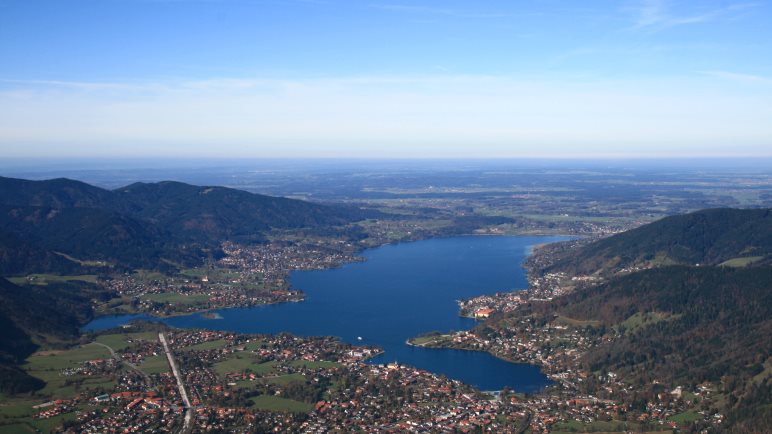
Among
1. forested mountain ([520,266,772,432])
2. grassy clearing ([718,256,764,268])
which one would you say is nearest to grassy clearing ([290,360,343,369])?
forested mountain ([520,266,772,432])

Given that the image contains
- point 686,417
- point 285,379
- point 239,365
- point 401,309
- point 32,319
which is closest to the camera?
point 686,417

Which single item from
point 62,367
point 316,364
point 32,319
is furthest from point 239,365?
point 32,319

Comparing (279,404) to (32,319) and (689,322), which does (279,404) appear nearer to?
(32,319)

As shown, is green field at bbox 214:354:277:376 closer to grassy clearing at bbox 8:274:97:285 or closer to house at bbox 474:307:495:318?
house at bbox 474:307:495:318

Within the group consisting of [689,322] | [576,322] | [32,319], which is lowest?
[32,319]

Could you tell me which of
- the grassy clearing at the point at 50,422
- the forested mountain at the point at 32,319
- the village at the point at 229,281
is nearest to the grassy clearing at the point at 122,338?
the forested mountain at the point at 32,319

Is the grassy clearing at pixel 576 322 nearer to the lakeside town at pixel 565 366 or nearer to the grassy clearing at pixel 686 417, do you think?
the lakeside town at pixel 565 366

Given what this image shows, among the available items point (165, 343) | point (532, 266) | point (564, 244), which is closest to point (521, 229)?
point (564, 244)
